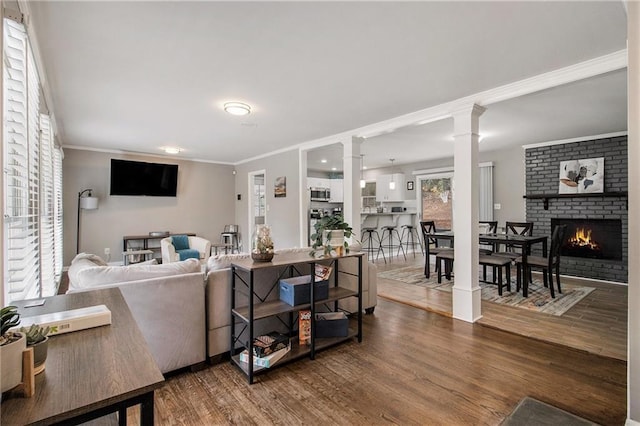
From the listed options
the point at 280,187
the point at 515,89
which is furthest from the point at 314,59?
the point at 280,187

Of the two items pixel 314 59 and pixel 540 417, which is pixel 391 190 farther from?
pixel 540 417

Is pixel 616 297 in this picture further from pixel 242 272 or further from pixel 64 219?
pixel 64 219

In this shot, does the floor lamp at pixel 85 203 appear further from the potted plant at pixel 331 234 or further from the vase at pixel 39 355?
the vase at pixel 39 355

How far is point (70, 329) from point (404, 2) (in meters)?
2.25

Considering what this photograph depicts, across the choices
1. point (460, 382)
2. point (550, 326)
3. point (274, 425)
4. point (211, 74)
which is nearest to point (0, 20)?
point (211, 74)

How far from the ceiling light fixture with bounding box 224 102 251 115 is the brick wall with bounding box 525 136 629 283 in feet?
17.3

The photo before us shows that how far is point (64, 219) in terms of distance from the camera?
19.2 ft

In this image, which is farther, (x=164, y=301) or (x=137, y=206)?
(x=137, y=206)

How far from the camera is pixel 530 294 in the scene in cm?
420

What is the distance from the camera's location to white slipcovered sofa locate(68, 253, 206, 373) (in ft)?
7.07

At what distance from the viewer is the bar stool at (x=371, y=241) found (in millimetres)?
7160

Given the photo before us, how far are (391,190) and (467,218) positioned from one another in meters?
4.71

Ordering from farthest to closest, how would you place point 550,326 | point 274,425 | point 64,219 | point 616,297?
point 64,219 < point 616,297 < point 550,326 < point 274,425

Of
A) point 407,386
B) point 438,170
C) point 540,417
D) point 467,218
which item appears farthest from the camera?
point 438,170
